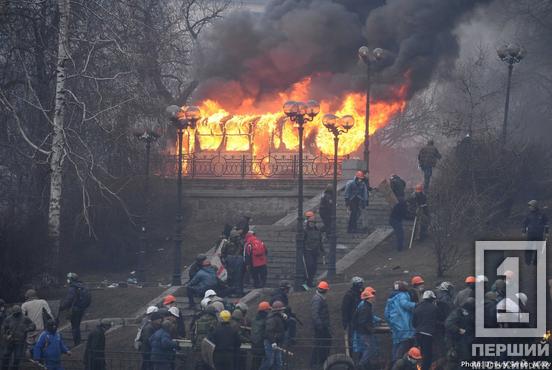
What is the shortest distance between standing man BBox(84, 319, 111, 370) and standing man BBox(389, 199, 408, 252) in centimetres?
1030

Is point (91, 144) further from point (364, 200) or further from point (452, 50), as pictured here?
point (452, 50)

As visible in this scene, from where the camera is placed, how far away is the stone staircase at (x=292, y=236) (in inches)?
1091

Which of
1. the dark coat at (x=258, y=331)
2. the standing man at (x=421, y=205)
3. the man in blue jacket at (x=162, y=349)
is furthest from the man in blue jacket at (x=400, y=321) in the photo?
the standing man at (x=421, y=205)

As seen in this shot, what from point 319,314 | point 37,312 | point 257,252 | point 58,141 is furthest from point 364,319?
point 58,141

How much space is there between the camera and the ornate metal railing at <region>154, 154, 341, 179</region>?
35.4m

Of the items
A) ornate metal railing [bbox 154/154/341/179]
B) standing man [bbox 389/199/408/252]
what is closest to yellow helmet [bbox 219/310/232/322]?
standing man [bbox 389/199/408/252]

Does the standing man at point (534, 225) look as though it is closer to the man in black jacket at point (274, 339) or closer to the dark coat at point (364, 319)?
the dark coat at point (364, 319)

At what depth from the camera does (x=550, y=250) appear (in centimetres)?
2375

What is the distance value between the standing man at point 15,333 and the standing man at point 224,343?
148 inches

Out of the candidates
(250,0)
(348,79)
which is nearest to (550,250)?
(348,79)

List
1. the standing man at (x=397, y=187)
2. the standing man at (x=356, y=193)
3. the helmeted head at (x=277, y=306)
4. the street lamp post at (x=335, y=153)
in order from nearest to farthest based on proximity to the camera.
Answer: the helmeted head at (x=277, y=306) → the street lamp post at (x=335, y=153) → the standing man at (x=397, y=187) → the standing man at (x=356, y=193)

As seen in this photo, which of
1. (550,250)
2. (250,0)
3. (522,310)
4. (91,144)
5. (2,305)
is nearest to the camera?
(522,310)

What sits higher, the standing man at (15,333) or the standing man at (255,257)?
the standing man at (255,257)

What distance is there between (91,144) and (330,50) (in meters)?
12.1
